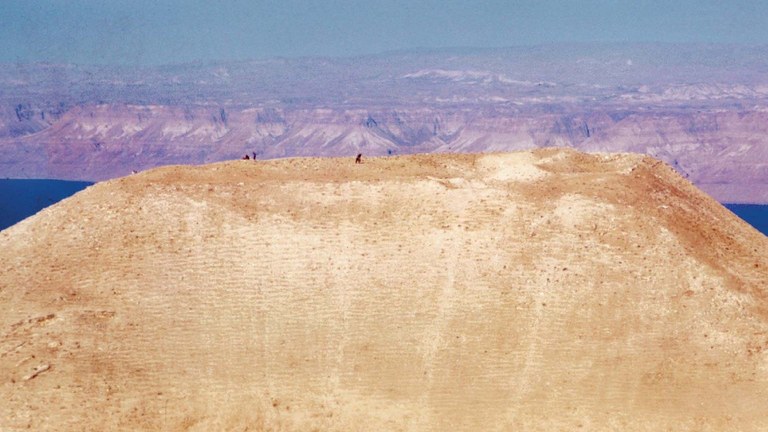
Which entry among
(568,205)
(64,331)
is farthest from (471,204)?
(64,331)

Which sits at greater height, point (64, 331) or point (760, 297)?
point (760, 297)

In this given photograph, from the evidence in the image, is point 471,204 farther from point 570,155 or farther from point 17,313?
point 17,313

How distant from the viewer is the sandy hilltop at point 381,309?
28.8 meters

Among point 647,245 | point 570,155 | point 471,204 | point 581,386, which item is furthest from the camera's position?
point 570,155

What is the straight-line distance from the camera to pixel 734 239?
3784 cm

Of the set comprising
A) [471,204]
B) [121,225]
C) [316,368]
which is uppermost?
[471,204]

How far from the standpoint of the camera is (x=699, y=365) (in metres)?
30.1

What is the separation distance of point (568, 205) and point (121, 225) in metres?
21.4

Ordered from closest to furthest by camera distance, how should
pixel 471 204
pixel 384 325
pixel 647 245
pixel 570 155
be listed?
pixel 384 325, pixel 647 245, pixel 471 204, pixel 570 155

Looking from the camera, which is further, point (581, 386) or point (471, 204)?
point (471, 204)

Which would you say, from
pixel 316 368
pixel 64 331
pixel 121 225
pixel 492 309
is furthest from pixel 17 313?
pixel 492 309

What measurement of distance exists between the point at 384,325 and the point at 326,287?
320 centimetres

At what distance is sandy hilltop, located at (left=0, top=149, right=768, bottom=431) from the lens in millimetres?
28750

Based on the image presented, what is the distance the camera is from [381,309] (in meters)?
32.1
